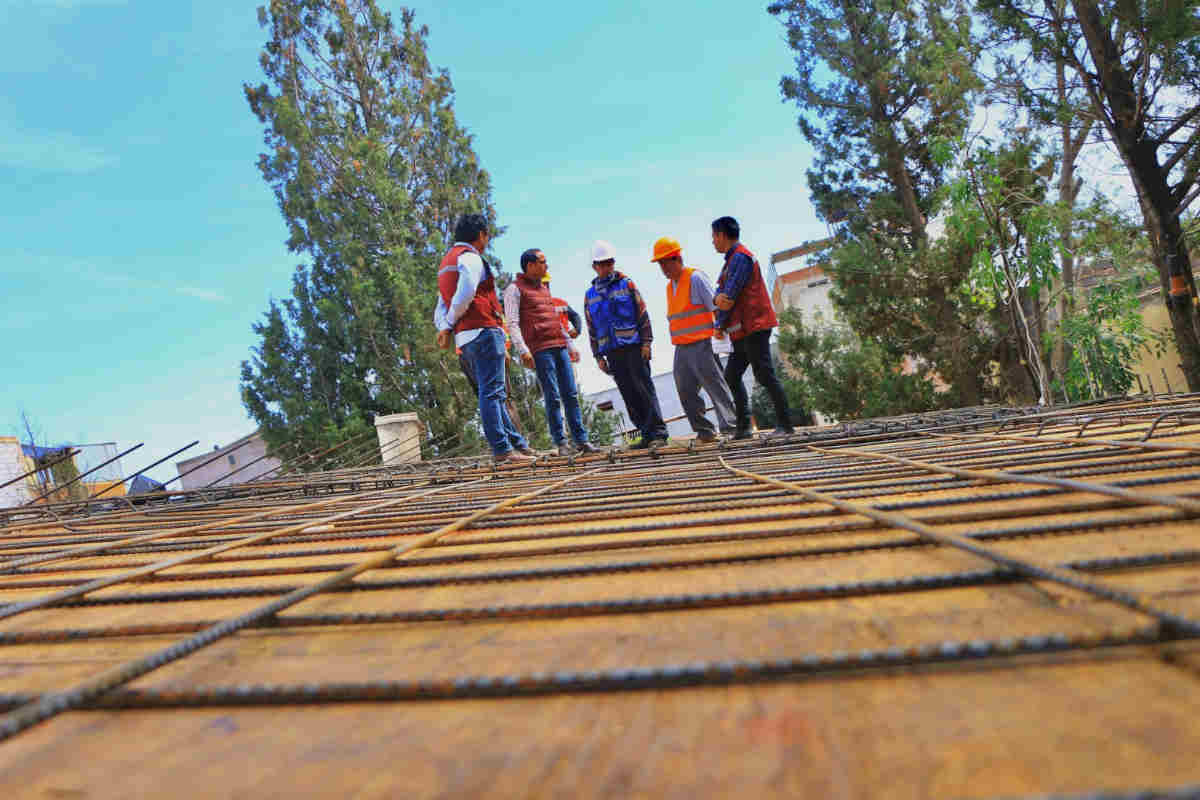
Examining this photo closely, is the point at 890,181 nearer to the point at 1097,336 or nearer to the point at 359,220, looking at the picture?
the point at 1097,336

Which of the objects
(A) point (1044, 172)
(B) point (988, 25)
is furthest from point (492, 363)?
(A) point (1044, 172)

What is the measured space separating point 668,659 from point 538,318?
168 inches

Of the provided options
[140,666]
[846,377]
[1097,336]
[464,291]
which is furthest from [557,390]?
[846,377]

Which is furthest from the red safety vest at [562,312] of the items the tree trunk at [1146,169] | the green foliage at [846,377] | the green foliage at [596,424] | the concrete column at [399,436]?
the green foliage at [846,377]

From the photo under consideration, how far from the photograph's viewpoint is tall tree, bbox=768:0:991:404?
1301cm

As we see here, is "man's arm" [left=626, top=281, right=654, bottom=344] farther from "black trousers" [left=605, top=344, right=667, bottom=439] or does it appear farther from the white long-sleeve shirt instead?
the white long-sleeve shirt

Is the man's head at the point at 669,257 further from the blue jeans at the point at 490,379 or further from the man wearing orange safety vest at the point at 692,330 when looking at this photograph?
the blue jeans at the point at 490,379

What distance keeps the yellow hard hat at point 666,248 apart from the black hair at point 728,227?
1.55ft

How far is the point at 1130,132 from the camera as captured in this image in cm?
754

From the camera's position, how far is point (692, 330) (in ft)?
16.4

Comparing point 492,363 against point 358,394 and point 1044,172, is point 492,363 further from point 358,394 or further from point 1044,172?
point 1044,172

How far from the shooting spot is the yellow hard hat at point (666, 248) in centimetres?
500

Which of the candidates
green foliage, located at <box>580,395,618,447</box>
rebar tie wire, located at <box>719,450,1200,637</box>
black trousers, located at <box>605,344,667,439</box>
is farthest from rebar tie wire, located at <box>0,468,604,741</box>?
green foliage, located at <box>580,395,618,447</box>

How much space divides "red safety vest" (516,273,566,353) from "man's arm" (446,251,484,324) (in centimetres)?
50
